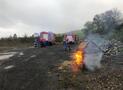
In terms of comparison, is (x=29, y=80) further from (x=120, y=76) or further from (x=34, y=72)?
(x=120, y=76)

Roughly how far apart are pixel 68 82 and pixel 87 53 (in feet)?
33.7

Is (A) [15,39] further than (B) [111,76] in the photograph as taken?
Yes

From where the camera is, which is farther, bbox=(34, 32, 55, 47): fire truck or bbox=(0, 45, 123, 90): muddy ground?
bbox=(34, 32, 55, 47): fire truck

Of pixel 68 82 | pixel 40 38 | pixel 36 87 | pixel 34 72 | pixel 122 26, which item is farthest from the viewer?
pixel 122 26

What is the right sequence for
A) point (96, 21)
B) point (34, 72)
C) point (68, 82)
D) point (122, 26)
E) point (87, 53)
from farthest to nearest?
point (96, 21)
point (122, 26)
point (87, 53)
point (34, 72)
point (68, 82)

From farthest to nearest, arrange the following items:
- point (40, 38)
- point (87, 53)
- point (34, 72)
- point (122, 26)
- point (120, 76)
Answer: point (122, 26) < point (40, 38) < point (87, 53) < point (34, 72) < point (120, 76)

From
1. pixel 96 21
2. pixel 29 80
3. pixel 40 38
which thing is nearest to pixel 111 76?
pixel 29 80

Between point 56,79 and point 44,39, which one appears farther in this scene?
point 44,39

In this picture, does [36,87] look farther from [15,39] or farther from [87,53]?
[15,39]

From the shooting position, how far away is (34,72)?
20469 mm

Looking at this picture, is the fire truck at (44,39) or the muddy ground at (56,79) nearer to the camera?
the muddy ground at (56,79)

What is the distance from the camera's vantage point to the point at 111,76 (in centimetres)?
1862

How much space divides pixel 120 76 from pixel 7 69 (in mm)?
6878

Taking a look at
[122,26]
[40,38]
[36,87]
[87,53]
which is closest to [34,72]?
[36,87]
